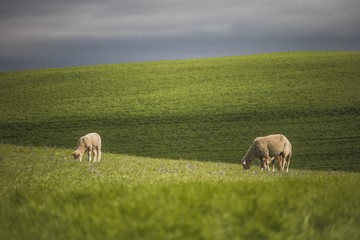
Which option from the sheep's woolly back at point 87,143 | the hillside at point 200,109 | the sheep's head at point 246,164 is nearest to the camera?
the sheep's head at point 246,164

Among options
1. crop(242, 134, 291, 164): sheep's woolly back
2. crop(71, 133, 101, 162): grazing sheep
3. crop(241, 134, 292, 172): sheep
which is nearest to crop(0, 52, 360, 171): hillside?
crop(241, 134, 292, 172): sheep

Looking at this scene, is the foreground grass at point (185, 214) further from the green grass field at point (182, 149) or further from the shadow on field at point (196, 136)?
the shadow on field at point (196, 136)

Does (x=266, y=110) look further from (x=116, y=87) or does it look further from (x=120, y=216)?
(x=120, y=216)

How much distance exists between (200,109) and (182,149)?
11881mm

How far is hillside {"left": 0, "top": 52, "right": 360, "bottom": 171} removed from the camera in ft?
146

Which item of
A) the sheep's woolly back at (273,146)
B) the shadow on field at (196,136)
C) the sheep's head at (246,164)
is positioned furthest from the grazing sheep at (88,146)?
the shadow on field at (196,136)

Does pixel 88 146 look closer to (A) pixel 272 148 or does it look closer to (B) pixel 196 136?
(A) pixel 272 148

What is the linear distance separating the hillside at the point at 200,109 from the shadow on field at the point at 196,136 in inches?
3.7

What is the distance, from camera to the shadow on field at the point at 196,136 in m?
41.6

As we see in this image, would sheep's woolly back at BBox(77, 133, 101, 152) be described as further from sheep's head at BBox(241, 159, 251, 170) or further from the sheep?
the sheep

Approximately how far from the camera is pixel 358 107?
52.6 metres

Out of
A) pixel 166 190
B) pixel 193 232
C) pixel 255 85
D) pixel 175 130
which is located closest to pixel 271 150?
pixel 166 190

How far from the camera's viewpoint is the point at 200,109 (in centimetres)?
5509

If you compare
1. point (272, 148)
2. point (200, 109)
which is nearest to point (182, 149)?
point (200, 109)
